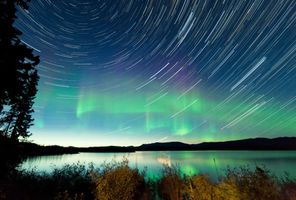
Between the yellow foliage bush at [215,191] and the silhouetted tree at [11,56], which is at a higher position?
the silhouetted tree at [11,56]

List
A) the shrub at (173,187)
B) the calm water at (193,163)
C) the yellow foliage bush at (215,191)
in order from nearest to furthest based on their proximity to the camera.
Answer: the yellow foliage bush at (215,191) → the shrub at (173,187) → the calm water at (193,163)

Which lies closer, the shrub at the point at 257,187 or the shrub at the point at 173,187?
the shrub at the point at 257,187

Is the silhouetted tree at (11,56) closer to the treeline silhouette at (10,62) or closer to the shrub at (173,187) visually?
the treeline silhouette at (10,62)

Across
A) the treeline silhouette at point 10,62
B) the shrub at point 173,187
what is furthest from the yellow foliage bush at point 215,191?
the treeline silhouette at point 10,62

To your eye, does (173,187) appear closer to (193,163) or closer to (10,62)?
(10,62)

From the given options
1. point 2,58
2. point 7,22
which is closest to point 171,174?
point 2,58

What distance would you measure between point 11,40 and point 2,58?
6.27ft

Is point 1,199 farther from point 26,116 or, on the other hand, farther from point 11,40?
point 26,116

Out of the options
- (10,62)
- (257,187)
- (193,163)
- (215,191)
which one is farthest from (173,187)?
(193,163)

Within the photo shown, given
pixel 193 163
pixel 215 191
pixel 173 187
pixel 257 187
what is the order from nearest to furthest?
pixel 257 187
pixel 215 191
pixel 173 187
pixel 193 163

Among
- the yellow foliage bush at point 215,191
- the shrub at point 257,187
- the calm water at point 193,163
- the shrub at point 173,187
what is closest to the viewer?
the shrub at point 257,187

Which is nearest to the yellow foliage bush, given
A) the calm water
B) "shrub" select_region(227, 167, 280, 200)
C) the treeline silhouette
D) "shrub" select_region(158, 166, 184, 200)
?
"shrub" select_region(227, 167, 280, 200)

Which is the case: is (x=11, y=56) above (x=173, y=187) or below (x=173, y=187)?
above

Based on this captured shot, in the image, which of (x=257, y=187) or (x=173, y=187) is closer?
(x=257, y=187)
